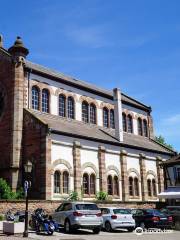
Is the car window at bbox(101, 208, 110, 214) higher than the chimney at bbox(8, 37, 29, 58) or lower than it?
lower

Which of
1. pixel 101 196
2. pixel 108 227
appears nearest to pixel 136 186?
pixel 101 196

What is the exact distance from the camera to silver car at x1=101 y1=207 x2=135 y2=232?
20.6m

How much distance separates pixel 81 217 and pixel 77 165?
12.1 meters

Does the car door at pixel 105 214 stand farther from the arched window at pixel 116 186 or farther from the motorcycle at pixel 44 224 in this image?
the arched window at pixel 116 186

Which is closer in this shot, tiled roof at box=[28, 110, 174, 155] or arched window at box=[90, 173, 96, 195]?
tiled roof at box=[28, 110, 174, 155]

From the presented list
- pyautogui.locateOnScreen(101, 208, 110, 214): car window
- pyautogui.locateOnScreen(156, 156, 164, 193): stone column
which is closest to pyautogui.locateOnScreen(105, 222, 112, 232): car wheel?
pyautogui.locateOnScreen(101, 208, 110, 214): car window

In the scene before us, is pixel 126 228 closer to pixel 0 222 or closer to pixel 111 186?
pixel 0 222

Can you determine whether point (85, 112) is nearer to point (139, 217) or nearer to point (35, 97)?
point (35, 97)

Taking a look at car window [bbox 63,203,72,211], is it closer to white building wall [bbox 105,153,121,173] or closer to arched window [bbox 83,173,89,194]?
arched window [bbox 83,173,89,194]

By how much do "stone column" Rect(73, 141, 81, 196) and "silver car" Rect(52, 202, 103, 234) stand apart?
32.9 feet

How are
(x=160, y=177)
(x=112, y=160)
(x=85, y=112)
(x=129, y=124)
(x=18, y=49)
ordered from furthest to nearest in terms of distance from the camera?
(x=129, y=124) < (x=160, y=177) < (x=85, y=112) < (x=112, y=160) < (x=18, y=49)

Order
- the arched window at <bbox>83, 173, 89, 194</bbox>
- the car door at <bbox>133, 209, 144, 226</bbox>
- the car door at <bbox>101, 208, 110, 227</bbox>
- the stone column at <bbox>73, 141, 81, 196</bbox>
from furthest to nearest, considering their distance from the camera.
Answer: the arched window at <bbox>83, 173, 89, 194</bbox> → the stone column at <bbox>73, 141, 81, 196</bbox> → the car door at <bbox>133, 209, 144, 226</bbox> → the car door at <bbox>101, 208, 110, 227</bbox>

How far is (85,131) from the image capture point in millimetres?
34938

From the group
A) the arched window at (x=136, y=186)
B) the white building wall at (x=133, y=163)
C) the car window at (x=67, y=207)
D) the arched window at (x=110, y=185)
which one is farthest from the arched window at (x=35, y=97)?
the car window at (x=67, y=207)
